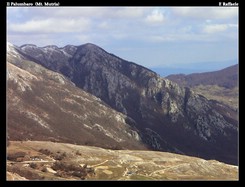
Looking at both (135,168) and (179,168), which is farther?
(179,168)
